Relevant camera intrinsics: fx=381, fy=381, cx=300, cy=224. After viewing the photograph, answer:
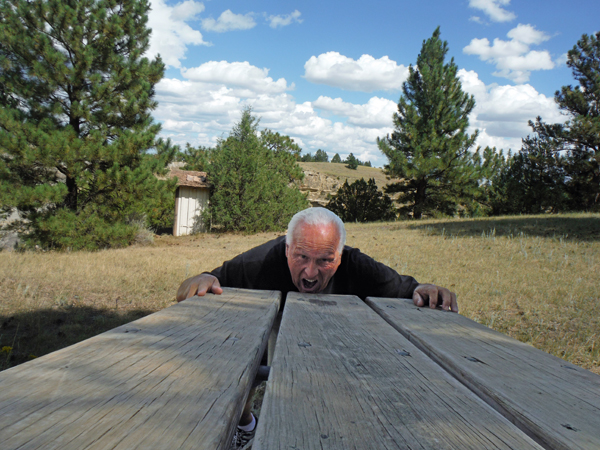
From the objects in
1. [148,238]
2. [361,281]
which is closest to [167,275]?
[361,281]

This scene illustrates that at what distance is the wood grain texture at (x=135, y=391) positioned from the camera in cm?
71

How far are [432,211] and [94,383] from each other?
26.3 m

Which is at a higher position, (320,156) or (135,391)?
(320,156)

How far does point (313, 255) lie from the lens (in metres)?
2.36

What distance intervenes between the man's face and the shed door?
19.0 metres

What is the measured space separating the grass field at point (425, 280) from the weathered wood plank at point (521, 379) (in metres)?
3.38

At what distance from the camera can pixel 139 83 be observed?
40.0 ft

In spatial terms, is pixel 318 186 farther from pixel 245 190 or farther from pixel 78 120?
pixel 78 120

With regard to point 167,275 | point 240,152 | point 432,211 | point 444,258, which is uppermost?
point 240,152

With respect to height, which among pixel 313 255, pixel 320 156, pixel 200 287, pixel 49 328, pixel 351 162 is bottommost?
pixel 49 328

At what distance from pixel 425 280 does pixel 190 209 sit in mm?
16164

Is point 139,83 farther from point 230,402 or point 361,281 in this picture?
point 230,402

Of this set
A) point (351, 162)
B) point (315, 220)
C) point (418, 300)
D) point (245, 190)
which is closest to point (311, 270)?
point (315, 220)

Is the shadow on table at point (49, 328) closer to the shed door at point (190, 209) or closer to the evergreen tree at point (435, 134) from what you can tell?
the shed door at point (190, 209)
